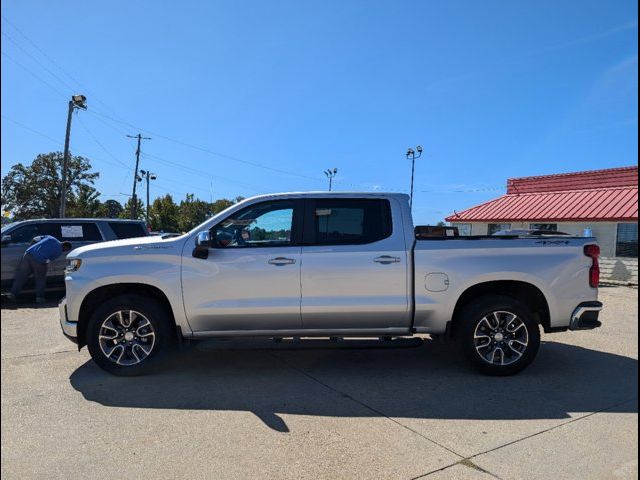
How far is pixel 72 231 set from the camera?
1020 centimetres

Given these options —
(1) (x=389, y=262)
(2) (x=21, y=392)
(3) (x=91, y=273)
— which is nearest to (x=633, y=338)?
(1) (x=389, y=262)

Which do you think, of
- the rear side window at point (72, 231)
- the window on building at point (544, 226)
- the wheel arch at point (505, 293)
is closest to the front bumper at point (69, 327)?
the wheel arch at point (505, 293)

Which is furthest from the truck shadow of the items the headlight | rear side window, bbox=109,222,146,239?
rear side window, bbox=109,222,146,239

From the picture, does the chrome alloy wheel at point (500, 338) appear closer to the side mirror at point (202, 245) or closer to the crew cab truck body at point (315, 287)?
the crew cab truck body at point (315, 287)

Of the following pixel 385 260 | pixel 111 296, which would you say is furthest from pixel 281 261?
pixel 111 296

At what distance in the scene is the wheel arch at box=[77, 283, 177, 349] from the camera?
4.77 meters

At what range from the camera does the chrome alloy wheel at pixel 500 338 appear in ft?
15.7

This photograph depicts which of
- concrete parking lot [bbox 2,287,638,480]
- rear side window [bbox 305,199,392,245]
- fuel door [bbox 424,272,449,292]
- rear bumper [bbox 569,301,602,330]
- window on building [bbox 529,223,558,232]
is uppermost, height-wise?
window on building [bbox 529,223,558,232]

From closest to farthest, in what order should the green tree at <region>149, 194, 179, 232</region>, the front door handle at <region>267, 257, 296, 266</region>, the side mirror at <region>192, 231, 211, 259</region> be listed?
1. the side mirror at <region>192, 231, 211, 259</region>
2. the front door handle at <region>267, 257, 296, 266</region>
3. the green tree at <region>149, 194, 179, 232</region>

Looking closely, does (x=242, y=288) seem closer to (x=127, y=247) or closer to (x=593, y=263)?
(x=127, y=247)

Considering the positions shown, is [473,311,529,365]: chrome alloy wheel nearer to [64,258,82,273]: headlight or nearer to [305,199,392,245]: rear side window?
[305,199,392,245]: rear side window

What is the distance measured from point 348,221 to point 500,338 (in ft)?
6.56

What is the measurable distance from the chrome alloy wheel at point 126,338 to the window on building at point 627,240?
1700 cm

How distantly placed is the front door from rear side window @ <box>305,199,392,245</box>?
36 cm
